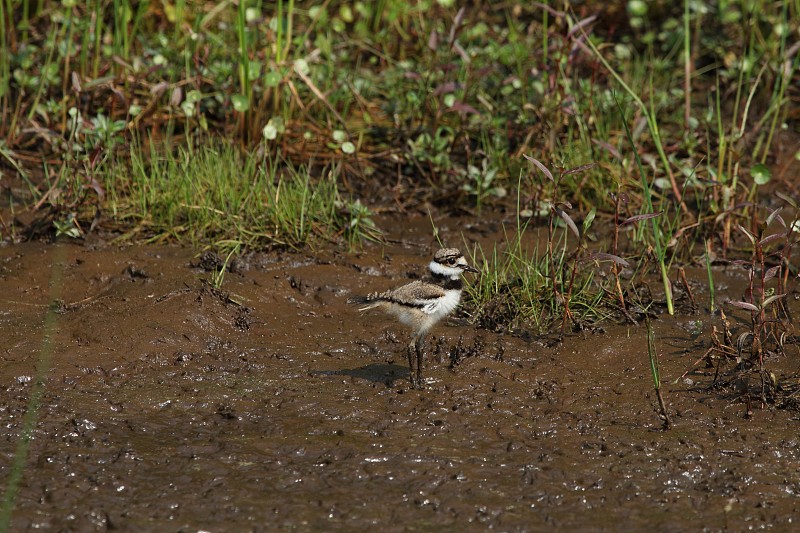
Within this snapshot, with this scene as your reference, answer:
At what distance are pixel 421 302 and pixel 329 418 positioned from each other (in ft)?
2.59

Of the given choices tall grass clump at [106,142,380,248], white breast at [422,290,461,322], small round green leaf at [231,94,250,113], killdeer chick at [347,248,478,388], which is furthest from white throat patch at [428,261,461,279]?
small round green leaf at [231,94,250,113]

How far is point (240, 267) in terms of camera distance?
667 cm

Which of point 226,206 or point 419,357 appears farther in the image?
point 226,206

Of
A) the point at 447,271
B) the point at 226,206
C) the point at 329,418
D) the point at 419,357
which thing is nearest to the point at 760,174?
the point at 447,271

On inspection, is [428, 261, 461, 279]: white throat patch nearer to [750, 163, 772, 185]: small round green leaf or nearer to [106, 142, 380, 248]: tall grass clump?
[106, 142, 380, 248]: tall grass clump

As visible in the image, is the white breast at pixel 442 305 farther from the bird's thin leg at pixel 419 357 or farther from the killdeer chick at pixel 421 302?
the bird's thin leg at pixel 419 357

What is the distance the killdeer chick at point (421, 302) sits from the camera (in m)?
5.40

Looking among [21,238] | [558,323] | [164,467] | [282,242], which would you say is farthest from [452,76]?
[164,467]

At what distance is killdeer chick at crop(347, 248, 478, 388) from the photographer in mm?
5398

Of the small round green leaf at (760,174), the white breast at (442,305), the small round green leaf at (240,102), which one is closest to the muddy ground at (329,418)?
the white breast at (442,305)

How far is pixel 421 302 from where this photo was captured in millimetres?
5387

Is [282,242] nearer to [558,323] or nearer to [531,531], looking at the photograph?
[558,323]

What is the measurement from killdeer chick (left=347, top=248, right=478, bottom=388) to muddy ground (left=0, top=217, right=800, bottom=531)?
0.22m

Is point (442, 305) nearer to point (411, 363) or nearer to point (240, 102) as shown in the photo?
point (411, 363)
